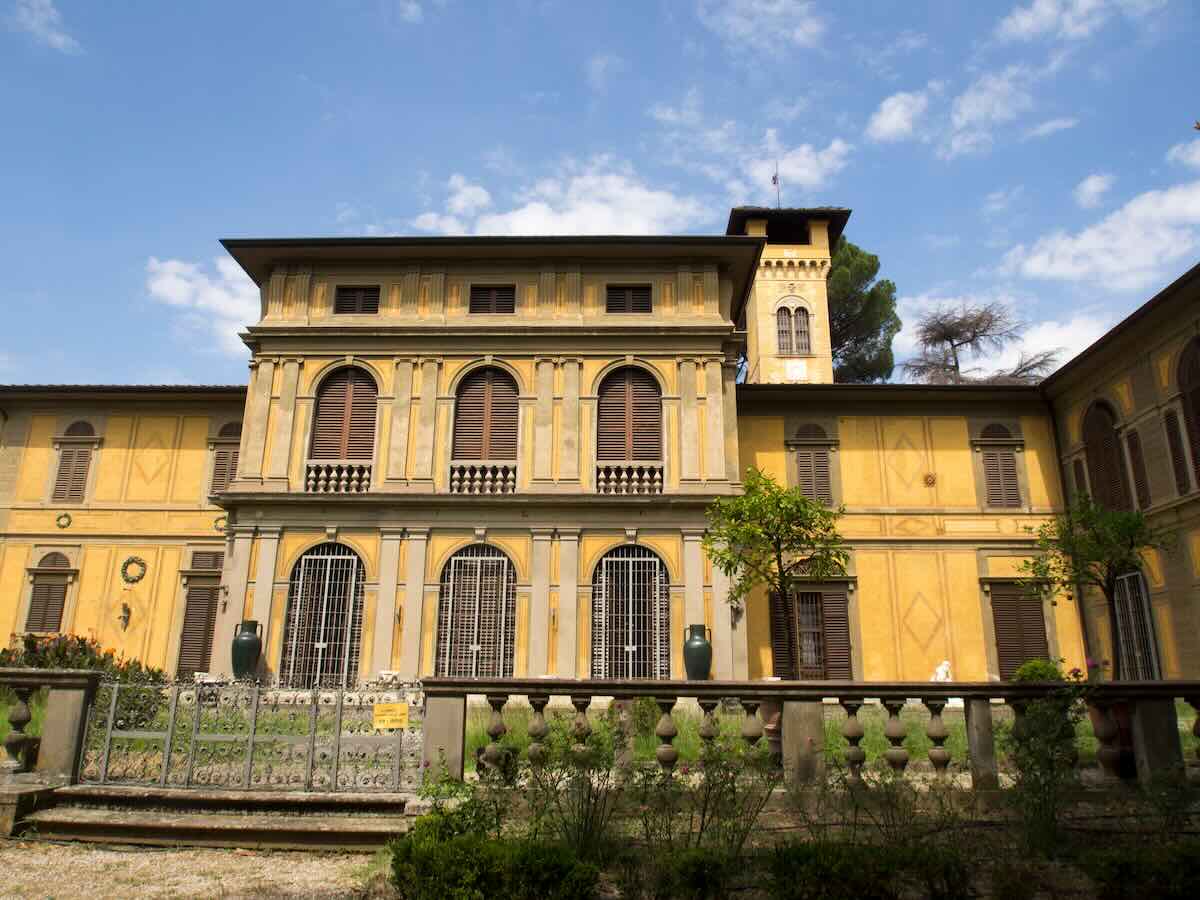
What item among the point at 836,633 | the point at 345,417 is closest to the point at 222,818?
the point at 345,417

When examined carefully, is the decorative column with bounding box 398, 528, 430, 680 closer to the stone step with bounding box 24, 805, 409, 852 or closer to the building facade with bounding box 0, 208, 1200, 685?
the building facade with bounding box 0, 208, 1200, 685

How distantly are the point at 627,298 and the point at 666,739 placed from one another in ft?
47.5

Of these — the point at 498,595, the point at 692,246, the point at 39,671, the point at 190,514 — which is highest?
the point at 692,246

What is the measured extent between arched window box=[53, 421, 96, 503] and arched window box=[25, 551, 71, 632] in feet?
5.19

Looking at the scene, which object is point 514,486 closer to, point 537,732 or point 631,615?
point 631,615

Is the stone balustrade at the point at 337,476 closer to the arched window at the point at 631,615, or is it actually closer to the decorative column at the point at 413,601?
the decorative column at the point at 413,601

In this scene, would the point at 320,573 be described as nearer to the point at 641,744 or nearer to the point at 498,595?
the point at 498,595

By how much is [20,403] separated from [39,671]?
1861 cm

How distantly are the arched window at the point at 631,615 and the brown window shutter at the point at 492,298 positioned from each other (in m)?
6.24

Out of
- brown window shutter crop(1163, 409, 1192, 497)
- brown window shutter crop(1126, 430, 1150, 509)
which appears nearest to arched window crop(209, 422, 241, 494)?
brown window shutter crop(1126, 430, 1150, 509)

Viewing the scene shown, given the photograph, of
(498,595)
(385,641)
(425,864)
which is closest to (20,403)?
(385,641)

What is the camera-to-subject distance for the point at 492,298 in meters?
20.4

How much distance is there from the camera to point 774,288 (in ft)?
113

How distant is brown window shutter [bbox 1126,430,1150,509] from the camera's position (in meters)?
18.1
